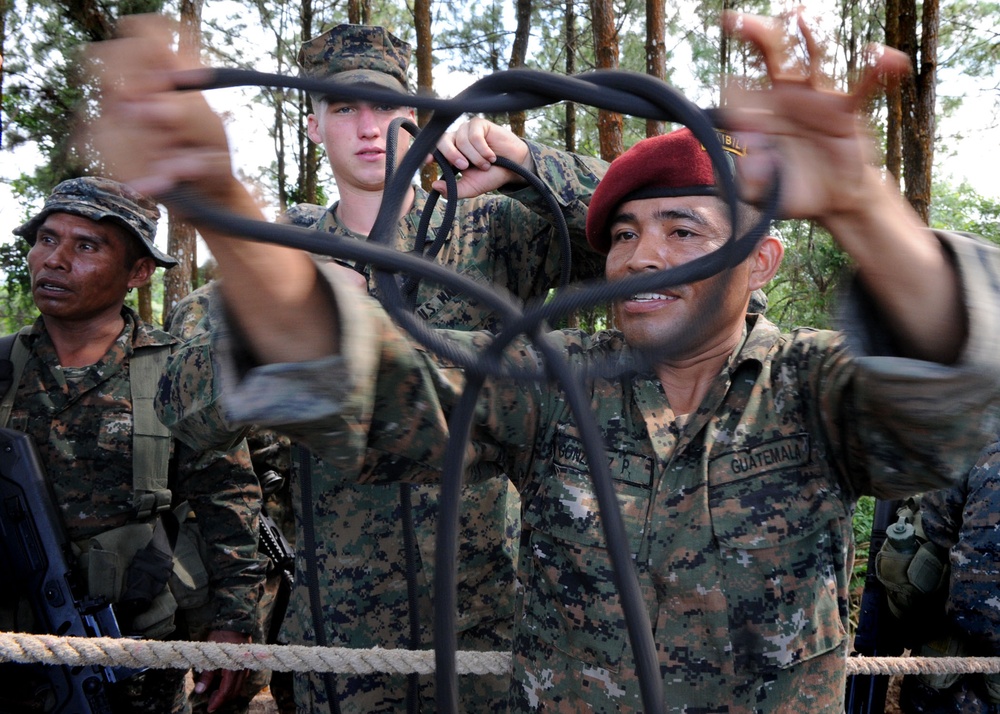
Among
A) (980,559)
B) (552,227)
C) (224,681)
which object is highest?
(552,227)

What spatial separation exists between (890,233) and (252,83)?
0.84m

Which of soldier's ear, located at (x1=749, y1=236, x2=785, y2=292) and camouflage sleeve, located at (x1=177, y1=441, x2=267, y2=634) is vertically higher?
soldier's ear, located at (x1=749, y1=236, x2=785, y2=292)

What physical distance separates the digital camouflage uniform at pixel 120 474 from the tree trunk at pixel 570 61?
12.5 meters

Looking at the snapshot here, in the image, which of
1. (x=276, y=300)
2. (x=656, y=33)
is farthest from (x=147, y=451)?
(x=656, y=33)

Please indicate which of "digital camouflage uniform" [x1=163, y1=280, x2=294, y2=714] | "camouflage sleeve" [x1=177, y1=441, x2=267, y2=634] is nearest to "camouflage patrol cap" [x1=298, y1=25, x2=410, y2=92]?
"digital camouflage uniform" [x1=163, y1=280, x2=294, y2=714]

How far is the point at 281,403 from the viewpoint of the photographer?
1.07m

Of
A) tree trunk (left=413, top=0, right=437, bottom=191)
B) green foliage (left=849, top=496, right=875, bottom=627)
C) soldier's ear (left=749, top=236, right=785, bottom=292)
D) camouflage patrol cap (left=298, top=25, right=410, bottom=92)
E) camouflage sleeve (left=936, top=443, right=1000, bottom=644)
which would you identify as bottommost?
green foliage (left=849, top=496, right=875, bottom=627)

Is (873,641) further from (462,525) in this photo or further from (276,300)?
(276,300)

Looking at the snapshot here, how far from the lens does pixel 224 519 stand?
297 centimetres

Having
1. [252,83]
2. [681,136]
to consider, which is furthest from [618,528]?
[681,136]

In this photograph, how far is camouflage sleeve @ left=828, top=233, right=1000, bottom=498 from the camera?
43.0 inches

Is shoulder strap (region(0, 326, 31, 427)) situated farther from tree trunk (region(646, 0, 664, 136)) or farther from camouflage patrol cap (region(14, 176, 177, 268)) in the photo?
tree trunk (region(646, 0, 664, 136))

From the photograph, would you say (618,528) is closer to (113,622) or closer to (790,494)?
(790,494)

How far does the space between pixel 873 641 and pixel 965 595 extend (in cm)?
67
